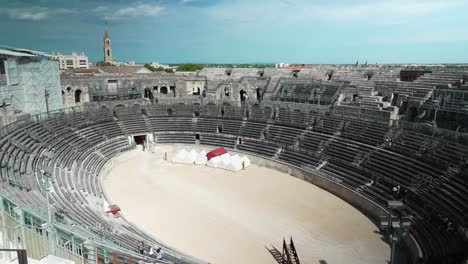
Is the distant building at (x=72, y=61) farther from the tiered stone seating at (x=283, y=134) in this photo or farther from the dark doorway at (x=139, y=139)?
the tiered stone seating at (x=283, y=134)

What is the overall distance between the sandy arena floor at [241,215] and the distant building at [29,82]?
9638mm

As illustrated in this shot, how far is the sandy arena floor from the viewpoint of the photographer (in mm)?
15297

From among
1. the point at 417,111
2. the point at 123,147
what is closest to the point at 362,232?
the point at 417,111

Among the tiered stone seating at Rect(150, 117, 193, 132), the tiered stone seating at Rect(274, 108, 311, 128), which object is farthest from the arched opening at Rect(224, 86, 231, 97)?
the tiered stone seating at Rect(274, 108, 311, 128)

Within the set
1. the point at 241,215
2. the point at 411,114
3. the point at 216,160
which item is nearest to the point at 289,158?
the point at 216,160

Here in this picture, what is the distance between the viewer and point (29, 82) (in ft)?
90.9

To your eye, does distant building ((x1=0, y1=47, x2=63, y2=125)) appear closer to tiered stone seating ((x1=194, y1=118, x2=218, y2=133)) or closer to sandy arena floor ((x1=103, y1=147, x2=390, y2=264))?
sandy arena floor ((x1=103, y1=147, x2=390, y2=264))

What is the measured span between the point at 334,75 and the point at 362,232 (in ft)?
75.7

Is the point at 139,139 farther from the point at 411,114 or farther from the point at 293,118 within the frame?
the point at 411,114

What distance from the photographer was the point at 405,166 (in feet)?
66.6

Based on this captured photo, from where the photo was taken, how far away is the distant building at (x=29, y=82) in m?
25.8

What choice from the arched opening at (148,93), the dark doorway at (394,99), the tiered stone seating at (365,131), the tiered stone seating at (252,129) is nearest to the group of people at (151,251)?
the tiered stone seating at (365,131)

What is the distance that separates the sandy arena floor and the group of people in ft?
8.21

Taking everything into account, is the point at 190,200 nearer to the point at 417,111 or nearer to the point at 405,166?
the point at 405,166
